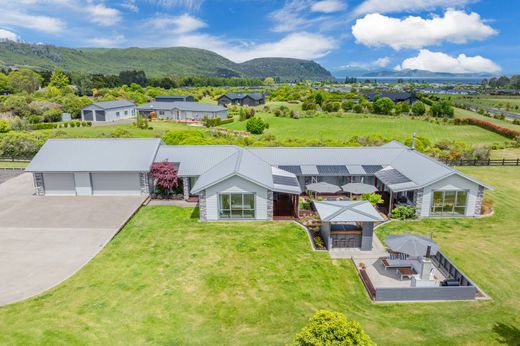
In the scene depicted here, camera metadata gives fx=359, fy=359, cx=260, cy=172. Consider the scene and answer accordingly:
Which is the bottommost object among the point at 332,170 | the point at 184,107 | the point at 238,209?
the point at 238,209

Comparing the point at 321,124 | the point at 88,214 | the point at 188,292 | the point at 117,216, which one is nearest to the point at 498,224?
the point at 188,292

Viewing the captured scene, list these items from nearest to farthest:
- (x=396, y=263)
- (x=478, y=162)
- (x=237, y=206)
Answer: (x=396, y=263) → (x=237, y=206) → (x=478, y=162)

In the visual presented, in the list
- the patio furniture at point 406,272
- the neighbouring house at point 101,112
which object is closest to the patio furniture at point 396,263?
the patio furniture at point 406,272

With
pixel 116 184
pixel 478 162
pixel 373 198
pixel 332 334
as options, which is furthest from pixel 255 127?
pixel 332 334

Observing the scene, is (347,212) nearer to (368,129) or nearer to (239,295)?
(239,295)

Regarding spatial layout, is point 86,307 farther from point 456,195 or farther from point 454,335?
point 456,195

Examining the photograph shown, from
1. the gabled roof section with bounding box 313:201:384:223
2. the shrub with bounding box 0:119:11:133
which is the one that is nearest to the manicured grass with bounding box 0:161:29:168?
the shrub with bounding box 0:119:11:133

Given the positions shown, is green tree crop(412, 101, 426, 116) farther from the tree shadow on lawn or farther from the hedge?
the tree shadow on lawn
